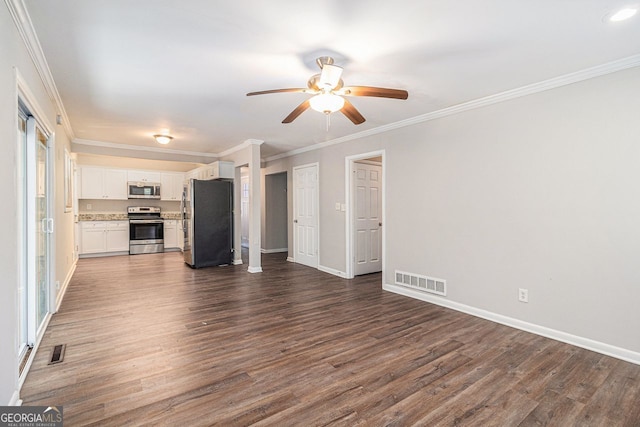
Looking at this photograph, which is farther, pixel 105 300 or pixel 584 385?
pixel 105 300

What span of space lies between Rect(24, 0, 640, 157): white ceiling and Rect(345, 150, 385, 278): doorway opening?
1.76 meters

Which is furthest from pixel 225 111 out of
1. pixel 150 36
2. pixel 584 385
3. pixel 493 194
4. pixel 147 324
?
pixel 584 385

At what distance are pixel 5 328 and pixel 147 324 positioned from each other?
1.63 meters

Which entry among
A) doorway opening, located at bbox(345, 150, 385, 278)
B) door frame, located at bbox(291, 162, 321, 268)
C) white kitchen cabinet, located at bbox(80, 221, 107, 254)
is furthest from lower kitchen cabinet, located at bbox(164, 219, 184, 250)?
doorway opening, located at bbox(345, 150, 385, 278)

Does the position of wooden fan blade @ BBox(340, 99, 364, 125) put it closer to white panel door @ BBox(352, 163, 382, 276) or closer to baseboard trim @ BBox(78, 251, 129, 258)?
white panel door @ BBox(352, 163, 382, 276)

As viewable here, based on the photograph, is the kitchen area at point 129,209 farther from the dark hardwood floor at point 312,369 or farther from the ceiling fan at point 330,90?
the ceiling fan at point 330,90

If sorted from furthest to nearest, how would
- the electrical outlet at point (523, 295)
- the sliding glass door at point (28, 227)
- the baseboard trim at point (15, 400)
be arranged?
the electrical outlet at point (523, 295) → the sliding glass door at point (28, 227) → the baseboard trim at point (15, 400)

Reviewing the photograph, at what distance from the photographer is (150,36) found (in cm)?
223

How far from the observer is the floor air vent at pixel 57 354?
247 centimetres

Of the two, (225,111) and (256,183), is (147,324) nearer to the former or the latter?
(225,111)

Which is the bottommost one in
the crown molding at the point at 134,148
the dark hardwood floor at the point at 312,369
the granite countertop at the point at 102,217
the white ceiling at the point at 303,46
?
the dark hardwood floor at the point at 312,369

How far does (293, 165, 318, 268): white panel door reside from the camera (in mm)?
6207

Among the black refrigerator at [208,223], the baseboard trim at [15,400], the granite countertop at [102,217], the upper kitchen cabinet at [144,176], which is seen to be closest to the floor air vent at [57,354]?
the baseboard trim at [15,400]

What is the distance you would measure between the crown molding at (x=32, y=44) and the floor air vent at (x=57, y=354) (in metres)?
2.35
